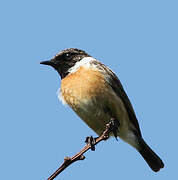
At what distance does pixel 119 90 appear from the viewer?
7.16 m

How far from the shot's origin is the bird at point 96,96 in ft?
21.4

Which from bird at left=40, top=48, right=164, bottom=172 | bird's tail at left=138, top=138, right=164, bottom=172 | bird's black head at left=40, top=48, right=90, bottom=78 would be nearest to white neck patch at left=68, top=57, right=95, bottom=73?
bird at left=40, top=48, right=164, bottom=172

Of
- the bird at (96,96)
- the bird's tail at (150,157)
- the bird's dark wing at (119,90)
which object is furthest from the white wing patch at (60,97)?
the bird's tail at (150,157)

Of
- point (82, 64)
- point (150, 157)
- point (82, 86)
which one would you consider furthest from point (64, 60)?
point (150, 157)

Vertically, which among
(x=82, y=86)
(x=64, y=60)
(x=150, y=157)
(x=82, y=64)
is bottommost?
(x=150, y=157)

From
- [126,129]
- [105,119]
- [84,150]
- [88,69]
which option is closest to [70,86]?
[88,69]

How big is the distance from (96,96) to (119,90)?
0.80 m

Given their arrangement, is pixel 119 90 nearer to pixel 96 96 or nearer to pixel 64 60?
pixel 96 96

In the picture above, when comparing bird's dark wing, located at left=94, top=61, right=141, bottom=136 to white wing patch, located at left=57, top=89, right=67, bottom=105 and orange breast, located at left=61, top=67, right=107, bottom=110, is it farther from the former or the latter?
white wing patch, located at left=57, top=89, right=67, bottom=105

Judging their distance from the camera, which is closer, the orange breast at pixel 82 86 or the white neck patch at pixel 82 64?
the orange breast at pixel 82 86

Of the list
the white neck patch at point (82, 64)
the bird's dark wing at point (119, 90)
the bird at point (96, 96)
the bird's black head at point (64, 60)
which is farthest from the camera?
the bird's black head at point (64, 60)

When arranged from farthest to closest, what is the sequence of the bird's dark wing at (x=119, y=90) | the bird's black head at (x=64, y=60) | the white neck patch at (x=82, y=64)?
the bird's black head at (x=64, y=60) → the white neck patch at (x=82, y=64) → the bird's dark wing at (x=119, y=90)

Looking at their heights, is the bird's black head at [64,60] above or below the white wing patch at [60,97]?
above

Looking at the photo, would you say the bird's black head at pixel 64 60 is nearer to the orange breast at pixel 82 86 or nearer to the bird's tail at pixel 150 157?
the orange breast at pixel 82 86
